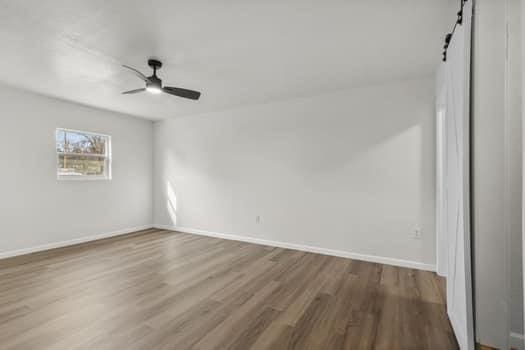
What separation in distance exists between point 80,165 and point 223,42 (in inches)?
155

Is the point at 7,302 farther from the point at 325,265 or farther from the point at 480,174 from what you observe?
the point at 480,174

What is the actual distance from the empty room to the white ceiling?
0.02m

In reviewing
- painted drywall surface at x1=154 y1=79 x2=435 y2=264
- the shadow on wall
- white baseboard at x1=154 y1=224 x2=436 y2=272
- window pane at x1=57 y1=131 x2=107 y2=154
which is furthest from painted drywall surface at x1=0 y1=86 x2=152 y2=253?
white baseboard at x1=154 y1=224 x2=436 y2=272

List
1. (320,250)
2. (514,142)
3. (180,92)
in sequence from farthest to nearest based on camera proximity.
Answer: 1. (320,250)
2. (180,92)
3. (514,142)

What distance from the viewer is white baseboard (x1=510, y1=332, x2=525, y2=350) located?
1.55 m

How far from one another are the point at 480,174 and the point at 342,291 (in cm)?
172

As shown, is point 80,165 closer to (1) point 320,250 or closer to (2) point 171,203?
(2) point 171,203

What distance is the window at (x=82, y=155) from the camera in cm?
423

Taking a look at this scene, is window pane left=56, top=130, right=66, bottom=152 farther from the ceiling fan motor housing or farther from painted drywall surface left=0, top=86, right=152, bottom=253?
the ceiling fan motor housing

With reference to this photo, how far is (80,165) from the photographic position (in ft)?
14.9

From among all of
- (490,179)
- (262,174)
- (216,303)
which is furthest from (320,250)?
(490,179)

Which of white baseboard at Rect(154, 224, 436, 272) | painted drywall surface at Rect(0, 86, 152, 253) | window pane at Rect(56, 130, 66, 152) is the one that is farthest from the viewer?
window pane at Rect(56, 130, 66, 152)

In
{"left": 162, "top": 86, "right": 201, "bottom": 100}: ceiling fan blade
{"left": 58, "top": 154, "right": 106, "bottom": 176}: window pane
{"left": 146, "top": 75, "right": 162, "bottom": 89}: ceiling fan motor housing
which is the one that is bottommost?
{"left": 58, "top": 154, "right": 106, "bottom": 176}: window pane

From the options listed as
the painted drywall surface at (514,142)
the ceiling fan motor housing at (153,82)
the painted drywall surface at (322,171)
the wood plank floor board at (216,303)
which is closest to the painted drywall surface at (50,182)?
the wood plank floor board at (216,303)
